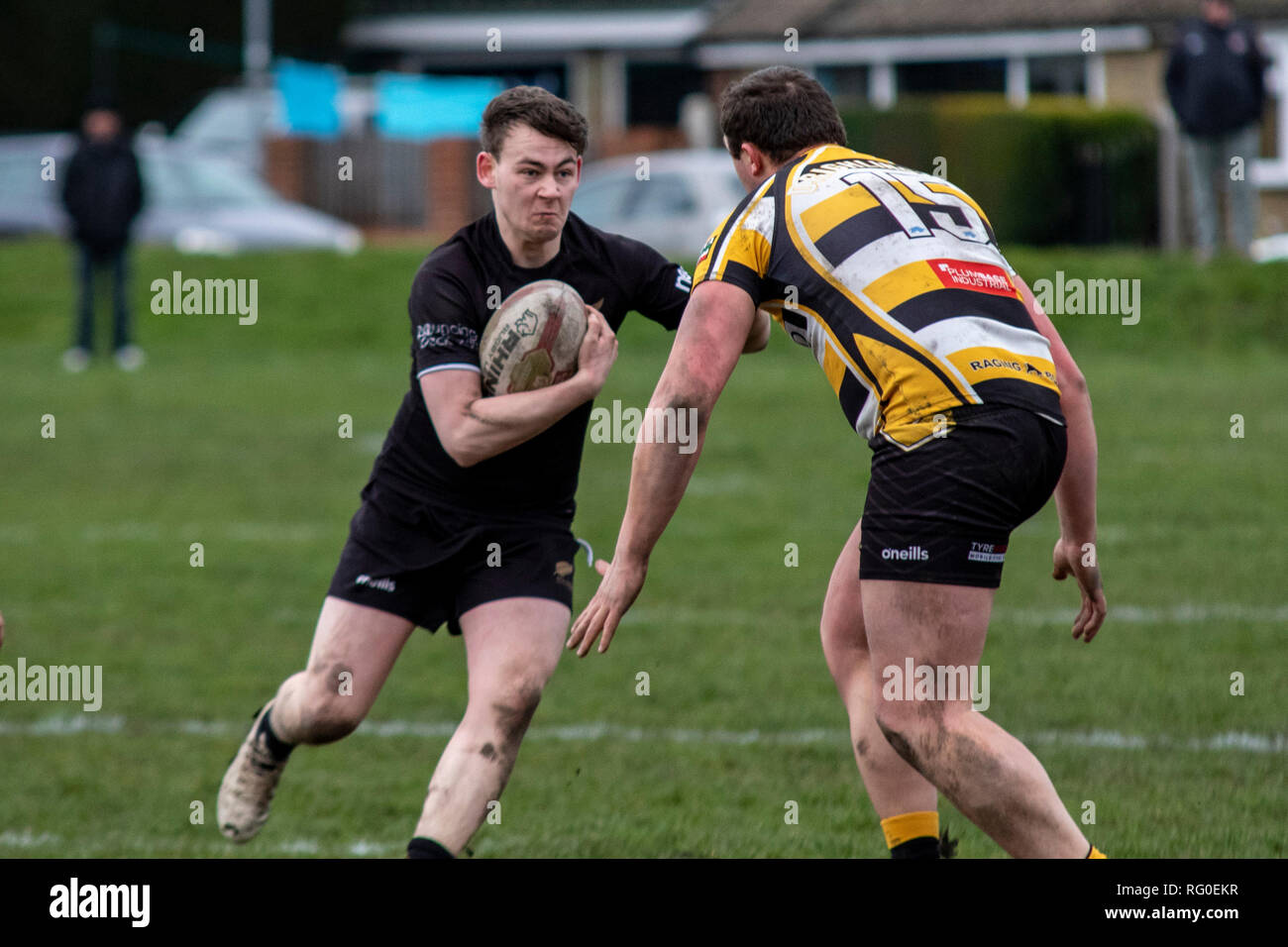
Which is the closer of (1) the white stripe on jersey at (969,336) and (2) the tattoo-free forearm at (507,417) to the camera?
(1) the white stripe on jersey at (969,336)

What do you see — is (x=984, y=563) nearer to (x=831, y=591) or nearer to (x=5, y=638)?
(x=831, y=591)

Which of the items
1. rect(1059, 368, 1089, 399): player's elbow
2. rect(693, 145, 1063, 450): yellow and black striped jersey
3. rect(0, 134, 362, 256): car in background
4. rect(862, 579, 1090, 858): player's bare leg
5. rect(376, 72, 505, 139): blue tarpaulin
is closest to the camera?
rect(862, 579, 1090, 858): player's bare leg

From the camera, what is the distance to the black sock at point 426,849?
466cm

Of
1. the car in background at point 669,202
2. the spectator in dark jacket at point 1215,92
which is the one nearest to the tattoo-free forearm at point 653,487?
the spectator in dark jacket at point 1215,92

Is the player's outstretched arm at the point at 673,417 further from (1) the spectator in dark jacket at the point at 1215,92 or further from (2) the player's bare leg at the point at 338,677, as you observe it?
(1) the spectator in dark jacket at the point at 1215,92

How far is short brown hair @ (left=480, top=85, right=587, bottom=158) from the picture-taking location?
198 inches

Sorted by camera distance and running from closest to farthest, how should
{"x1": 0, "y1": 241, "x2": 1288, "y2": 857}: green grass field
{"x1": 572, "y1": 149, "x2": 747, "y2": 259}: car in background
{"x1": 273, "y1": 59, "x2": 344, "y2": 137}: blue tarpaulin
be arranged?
{"x1": 0, "y1": 241, "x2": 1288, "y2": 857}: green grass field, {"x1": 572, "y1": 149, "x2": 747, "y2": 259}: car in background, {"x1": 273, "y1": 59, "x2": 344, "y2": 137}: blue tarpaulin

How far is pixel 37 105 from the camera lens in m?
37.2

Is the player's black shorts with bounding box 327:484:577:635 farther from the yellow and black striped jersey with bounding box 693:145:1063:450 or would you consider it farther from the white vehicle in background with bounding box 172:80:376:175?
the white vehicle in background with bounding box 172:80:376:175

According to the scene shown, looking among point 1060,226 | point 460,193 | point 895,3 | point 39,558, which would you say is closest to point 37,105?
point 460,193

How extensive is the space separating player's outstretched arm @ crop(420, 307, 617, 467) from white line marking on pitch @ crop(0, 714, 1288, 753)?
225 centimetres

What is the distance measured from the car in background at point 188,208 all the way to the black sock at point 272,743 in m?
18.4

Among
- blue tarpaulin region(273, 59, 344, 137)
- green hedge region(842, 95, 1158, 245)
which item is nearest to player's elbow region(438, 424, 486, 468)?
green hedge region(842, 95, 1158, 245)

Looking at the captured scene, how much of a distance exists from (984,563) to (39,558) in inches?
306
